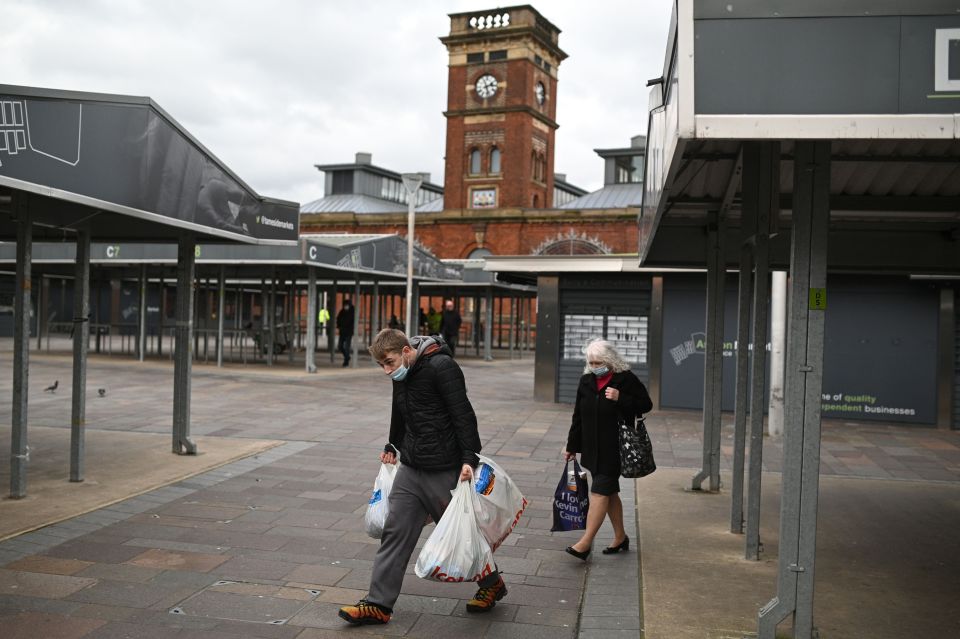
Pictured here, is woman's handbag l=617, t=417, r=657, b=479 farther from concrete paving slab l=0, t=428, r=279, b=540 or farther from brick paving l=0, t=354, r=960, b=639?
concrete paving slab l=0, t=428, r=279, b=540

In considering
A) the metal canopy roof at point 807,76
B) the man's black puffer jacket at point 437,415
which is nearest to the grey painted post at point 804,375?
the metal canopy roof at point 807,76

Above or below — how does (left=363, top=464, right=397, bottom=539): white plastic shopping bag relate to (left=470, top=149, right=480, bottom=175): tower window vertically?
below

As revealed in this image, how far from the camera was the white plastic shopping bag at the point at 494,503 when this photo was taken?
15.8 ft

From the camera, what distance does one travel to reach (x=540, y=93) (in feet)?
179

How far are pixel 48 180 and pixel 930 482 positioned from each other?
28.8ft

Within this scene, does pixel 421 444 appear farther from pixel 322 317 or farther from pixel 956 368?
pixel 322 317

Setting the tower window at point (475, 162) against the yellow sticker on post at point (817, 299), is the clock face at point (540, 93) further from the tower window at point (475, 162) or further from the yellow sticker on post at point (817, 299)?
the yellow sticker on post at point (817, 299)

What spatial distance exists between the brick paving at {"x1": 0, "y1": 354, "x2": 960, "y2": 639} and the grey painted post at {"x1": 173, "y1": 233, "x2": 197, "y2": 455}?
2.54ft

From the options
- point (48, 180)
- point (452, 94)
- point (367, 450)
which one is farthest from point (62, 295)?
point (48, 180)

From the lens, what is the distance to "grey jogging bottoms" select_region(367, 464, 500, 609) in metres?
4.78

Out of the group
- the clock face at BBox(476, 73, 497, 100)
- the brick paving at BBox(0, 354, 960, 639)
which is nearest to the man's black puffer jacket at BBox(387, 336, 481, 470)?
the brick paving at BBox(0, 354, 960, 639)

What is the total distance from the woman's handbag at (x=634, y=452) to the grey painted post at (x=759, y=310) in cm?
73

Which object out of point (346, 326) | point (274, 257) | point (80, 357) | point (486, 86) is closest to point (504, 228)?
point (486, 86)

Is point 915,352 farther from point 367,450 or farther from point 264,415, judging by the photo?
point 264,415
